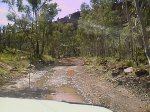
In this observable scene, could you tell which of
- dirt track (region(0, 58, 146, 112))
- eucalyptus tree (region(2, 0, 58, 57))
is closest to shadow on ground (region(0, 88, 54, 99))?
dirt track (region(0, 58, 146, 112))

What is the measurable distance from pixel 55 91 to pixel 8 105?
1566cm

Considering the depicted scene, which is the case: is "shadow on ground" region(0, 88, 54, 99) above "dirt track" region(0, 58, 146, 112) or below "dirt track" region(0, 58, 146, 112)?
above

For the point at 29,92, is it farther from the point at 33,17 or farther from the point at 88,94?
the point at 33,17

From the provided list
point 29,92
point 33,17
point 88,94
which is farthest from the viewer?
point 33,17

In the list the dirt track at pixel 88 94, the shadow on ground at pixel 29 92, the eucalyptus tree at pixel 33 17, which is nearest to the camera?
the dirt track at pixel 88 94

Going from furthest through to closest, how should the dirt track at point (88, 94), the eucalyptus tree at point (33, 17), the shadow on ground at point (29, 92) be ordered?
the eucalyptus tree at point (33, 17)
the shadow on ground at point (29, 92)
the dirt track at point (88, 94)

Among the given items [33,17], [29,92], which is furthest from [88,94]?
[33,17]

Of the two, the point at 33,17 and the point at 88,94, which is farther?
the point at 33,17

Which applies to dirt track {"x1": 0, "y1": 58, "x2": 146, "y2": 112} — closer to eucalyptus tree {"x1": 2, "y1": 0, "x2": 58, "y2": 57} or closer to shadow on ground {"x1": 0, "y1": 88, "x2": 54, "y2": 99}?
shadow on ground {"x1": 0, "y1": 88, "x2": 54, "y2": 99}

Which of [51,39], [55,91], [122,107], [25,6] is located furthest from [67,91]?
[51,39]

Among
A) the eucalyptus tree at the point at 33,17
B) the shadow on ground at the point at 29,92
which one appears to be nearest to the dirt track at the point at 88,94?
the shadow on ground at the point at 29,92

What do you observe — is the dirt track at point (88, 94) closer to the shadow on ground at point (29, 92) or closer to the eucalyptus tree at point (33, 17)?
the shadow on ground at point (29, 92)

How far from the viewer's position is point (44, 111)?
13.0 ft

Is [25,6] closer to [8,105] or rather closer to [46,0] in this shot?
[46,0]
